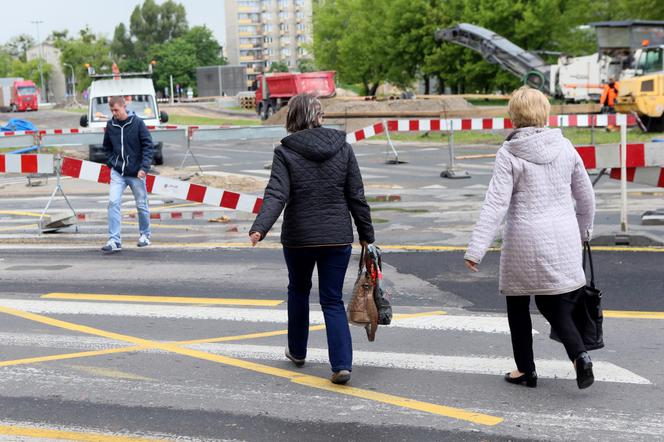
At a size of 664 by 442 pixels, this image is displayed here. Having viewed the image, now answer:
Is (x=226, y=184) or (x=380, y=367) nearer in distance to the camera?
(x=380, y=367)

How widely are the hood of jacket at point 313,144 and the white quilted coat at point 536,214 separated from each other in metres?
0.98

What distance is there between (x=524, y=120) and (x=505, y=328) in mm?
2136

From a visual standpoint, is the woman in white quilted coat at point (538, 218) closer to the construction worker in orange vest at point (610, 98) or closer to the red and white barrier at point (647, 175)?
the red and white barrier at point (647, 175)

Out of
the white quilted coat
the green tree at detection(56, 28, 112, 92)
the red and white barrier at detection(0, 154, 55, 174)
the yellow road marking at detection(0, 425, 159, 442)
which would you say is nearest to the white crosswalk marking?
the white quilted coat

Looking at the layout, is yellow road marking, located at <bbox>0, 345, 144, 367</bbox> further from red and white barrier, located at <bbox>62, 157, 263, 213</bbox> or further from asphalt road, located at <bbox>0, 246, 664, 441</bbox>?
red and white barrier, located at <bbox>62, 157, 263, 213</bbox>

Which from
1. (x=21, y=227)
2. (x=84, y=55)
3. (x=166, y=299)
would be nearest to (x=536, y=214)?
(x=166, y=299)

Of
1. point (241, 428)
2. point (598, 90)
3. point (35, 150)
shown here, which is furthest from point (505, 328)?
point (598, 90)

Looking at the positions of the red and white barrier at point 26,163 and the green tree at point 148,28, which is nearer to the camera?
the red and white barrier at point 26,163

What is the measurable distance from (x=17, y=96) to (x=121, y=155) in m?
89.9

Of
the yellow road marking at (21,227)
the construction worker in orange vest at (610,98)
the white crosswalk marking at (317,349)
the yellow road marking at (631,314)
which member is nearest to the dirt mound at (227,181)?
the yellow road marking at (21,227)

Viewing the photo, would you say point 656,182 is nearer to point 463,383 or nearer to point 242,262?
point 242,262

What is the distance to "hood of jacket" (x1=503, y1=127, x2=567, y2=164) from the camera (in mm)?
5391

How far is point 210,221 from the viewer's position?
14242 millimetres

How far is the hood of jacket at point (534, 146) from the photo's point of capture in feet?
17.7
